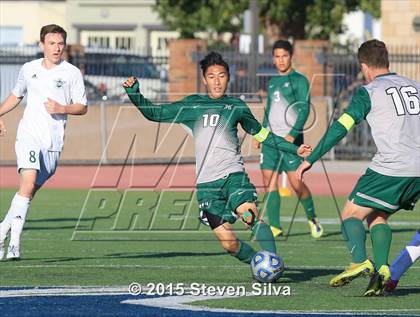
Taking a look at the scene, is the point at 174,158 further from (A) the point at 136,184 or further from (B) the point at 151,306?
(B) the point at 151,306

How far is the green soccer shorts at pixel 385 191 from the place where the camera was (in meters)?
11.2

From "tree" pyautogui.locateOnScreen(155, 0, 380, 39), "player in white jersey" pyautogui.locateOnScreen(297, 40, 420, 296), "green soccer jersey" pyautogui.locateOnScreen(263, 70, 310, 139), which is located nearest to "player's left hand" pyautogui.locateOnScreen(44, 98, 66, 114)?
"player in white jersey" pyautogui.locateOnScreen(297, 40, 420, 296)

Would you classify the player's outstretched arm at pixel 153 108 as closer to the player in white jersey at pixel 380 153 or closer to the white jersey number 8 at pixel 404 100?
the player in white jersey at pixel 380 153

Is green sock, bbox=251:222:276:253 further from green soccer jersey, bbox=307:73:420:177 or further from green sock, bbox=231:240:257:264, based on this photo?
green soccer jersey, bbox=307:73:420:177

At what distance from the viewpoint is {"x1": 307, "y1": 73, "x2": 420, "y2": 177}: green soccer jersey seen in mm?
11031

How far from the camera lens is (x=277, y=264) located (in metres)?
11.8

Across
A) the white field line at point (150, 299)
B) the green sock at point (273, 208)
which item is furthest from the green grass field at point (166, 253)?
A: the green sock at point (273, 208)

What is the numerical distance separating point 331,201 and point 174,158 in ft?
24.7

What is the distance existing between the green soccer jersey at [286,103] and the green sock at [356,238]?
5609 millimetres

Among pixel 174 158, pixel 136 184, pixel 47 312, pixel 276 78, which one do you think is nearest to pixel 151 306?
pixel 47 312

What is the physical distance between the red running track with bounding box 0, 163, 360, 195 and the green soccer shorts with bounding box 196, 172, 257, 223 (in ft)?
36.6

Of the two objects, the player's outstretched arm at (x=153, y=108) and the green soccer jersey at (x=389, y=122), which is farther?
the player's outstretched arm at (x=153, y=108)

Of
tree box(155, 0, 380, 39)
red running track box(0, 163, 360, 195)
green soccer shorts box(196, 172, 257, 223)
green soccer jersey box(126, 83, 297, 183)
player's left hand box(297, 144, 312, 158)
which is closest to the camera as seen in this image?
player's left hand box(297, 144, 312, 158)

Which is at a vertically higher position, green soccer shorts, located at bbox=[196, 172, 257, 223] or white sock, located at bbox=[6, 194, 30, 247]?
green soccer shorts, located at bbox=[196, 172, 257, 223]
